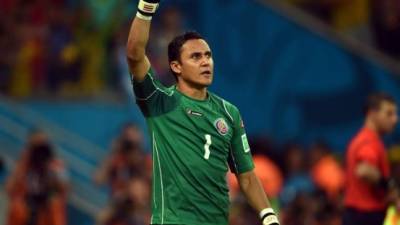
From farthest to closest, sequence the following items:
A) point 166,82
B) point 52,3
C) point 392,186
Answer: point 52,3
point 166,82
point 392,186

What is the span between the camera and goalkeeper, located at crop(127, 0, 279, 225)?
806 cm

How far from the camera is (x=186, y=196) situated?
318 inches

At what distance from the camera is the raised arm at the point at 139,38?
26.2 ft

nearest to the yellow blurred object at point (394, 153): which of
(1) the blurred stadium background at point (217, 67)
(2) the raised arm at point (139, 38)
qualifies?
(1) the blurred stadium background at point (217, 67)

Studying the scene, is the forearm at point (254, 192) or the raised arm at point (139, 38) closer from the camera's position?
the raised arm at point (139, 38)

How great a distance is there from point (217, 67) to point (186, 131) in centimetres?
1143

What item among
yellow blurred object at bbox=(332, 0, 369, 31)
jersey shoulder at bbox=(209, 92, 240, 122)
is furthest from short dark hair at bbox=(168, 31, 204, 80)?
yellow blurred object at bbox=(332, 0, 369, 31)

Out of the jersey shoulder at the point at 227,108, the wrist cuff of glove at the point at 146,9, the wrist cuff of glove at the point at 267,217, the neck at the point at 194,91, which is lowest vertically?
the wrist cuff of glove at the point at 267,217

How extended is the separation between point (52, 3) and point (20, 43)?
82cm

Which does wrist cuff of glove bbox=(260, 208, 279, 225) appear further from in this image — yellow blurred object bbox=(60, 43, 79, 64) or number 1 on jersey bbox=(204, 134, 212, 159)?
yellow blurred object bbox=(60, 43, 79, 64)

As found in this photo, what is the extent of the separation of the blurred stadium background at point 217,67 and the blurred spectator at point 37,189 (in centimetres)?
288

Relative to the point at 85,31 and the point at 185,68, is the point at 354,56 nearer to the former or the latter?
the point at 85,31

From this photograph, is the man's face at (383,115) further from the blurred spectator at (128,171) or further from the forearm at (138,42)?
the blurred spectator at (128,171)

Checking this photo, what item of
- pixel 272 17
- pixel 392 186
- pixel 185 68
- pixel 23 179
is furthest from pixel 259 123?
pixel 185 68
